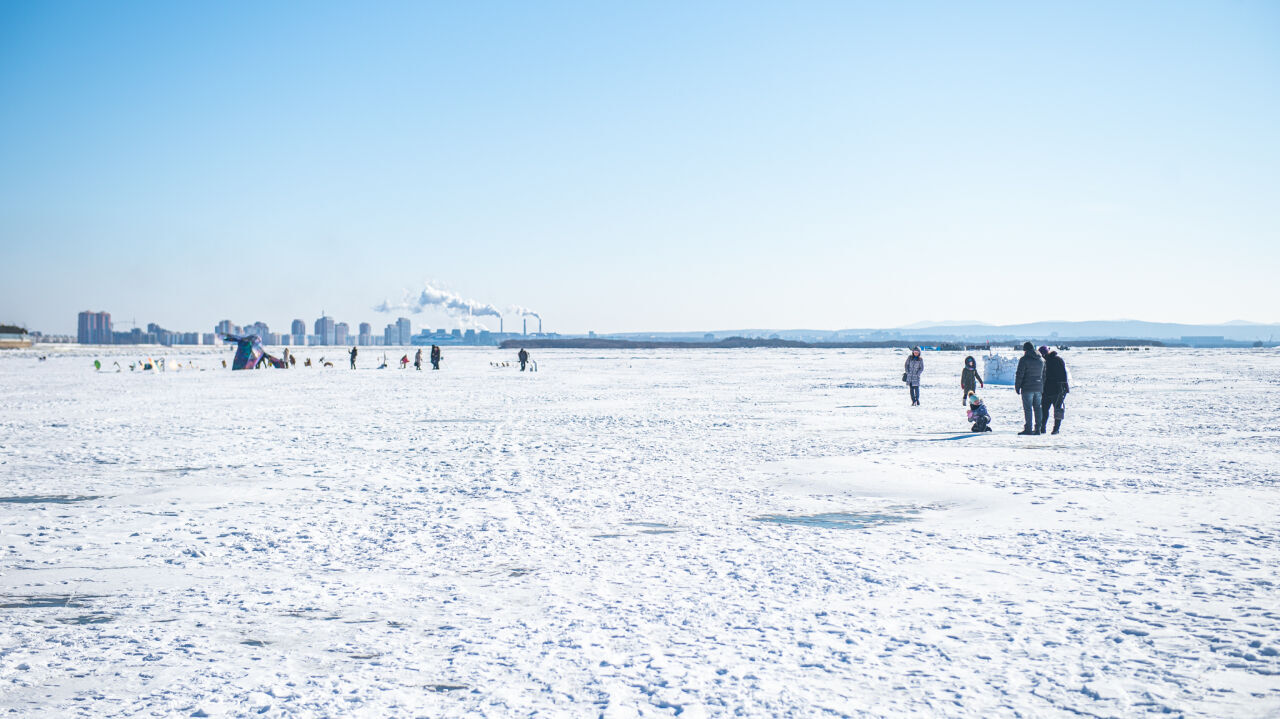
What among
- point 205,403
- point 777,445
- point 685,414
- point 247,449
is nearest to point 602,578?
point 777,445

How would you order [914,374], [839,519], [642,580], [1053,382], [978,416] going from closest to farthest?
[642,580] → [839,519] → [1053,382] → [978,416] → [914,374]

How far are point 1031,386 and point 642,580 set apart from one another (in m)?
10.4

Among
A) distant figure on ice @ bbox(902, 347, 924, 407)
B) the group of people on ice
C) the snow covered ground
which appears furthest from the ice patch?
distant figure on ice @ bbox(902, 347, 924, 407)

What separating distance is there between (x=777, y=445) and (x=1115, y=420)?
811cm

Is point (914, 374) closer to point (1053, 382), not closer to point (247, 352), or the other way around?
point (1053, 382)

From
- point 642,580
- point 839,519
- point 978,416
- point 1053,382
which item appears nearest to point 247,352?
point 978,416

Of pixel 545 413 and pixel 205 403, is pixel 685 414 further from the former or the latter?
pixel 205 403

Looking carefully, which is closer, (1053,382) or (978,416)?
(1053,382)

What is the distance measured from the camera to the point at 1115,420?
1603 centimetres

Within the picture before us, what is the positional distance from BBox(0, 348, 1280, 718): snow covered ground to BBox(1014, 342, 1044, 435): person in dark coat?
1.31 m

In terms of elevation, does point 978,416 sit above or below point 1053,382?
below

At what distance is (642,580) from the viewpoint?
5.30 metres

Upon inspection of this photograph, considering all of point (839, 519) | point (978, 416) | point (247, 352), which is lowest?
point (839, 519)

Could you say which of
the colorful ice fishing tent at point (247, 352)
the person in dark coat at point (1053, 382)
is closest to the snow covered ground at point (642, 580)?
the person in dark coat at point (1053, 382)
